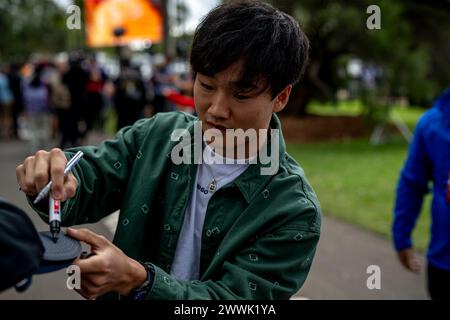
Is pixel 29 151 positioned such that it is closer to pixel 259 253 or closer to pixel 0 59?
pixel 259 253

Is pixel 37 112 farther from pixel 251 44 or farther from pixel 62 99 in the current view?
A: pixel 251 44

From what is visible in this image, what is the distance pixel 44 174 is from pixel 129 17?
2506cm

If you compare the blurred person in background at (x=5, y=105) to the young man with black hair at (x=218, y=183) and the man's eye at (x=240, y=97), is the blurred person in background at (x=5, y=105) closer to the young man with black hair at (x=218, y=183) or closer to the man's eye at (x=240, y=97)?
the young man with black hair at (x=218, y=183)

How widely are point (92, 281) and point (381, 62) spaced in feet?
48.1

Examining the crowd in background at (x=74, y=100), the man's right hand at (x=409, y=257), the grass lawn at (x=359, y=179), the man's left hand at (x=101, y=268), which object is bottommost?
the grass lawn at (x=359, y=179)

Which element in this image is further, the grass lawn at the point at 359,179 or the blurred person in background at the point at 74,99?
the blurred person in background at the point at 74,99

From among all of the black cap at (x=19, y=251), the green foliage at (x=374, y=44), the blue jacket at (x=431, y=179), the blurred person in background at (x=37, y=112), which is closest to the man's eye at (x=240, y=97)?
the black cap at (x=19, y=251)

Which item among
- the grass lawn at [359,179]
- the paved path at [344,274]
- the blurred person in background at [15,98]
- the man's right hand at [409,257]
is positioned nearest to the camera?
the man's right hand at [409,257]

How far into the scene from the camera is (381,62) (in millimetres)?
15172

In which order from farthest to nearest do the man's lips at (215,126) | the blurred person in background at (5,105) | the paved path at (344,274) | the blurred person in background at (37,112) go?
the blurred person in background at (5,105) < the blurred person in background at (37,112) < the paved path at (344,274) < the man's lips at (215,126)

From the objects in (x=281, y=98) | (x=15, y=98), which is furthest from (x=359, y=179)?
(x=15, y=98)

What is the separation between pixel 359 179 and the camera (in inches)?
409

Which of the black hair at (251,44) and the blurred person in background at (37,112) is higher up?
the black hair at (251,44)

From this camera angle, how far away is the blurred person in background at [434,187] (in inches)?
114
